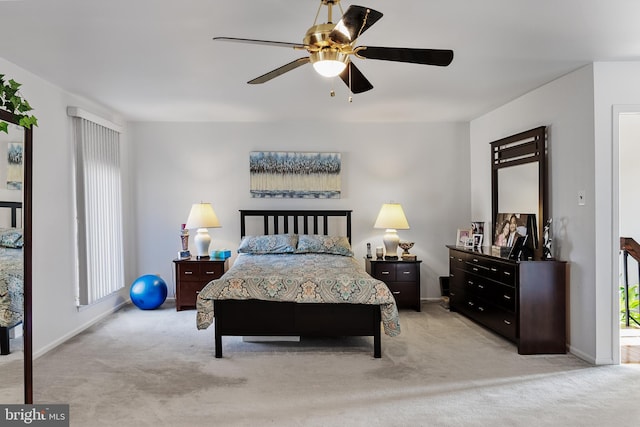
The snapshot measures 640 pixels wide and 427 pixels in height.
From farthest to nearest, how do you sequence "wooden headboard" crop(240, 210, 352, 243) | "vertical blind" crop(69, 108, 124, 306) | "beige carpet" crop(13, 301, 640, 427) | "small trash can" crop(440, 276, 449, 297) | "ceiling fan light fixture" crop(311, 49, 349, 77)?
"small trash can" crop(440, 276, 449, 297) → "wooden headboard" crop(240, 210, 352, 243) → "vertical blind" crop(69, 108, 124, 306) → "beige carpet" crop(13, 301, 640, 427) → "ceiling fan light fixture" crop(311, 49, 349, 77)

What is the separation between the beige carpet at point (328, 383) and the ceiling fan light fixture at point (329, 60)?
2.12m

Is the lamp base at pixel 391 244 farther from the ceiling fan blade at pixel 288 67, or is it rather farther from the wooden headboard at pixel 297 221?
the ceiling fan blade at pixel 288 67

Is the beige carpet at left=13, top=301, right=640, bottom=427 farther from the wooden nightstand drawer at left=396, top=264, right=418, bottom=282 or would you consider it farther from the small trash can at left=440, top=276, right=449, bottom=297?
the small trash can at left=440, top=276, right=449, bottom=297

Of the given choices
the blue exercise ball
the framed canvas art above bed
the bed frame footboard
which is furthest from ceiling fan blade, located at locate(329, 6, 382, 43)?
the blue exercise ball

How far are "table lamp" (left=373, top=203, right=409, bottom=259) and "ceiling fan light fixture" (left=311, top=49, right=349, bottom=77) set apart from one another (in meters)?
3.55

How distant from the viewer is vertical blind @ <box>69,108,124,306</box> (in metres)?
4.71

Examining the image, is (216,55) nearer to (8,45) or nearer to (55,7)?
(55,7)

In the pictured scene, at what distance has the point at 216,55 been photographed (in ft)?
11.3

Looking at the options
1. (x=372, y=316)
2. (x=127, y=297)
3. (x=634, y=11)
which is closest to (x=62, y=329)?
(x=127, y=297)

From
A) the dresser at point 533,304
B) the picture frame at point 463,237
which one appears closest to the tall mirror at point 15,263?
the dresser at point 533,304

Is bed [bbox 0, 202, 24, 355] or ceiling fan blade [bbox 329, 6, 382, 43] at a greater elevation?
ceiling fan blade [bbox 329, 6, 382, 43]

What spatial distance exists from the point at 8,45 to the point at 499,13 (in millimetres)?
3508

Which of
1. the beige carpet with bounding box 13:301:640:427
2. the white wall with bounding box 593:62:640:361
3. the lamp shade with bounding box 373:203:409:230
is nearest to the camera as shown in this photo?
the beige carpet with bounding box 13:301:640:427

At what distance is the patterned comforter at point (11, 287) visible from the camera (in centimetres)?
248
